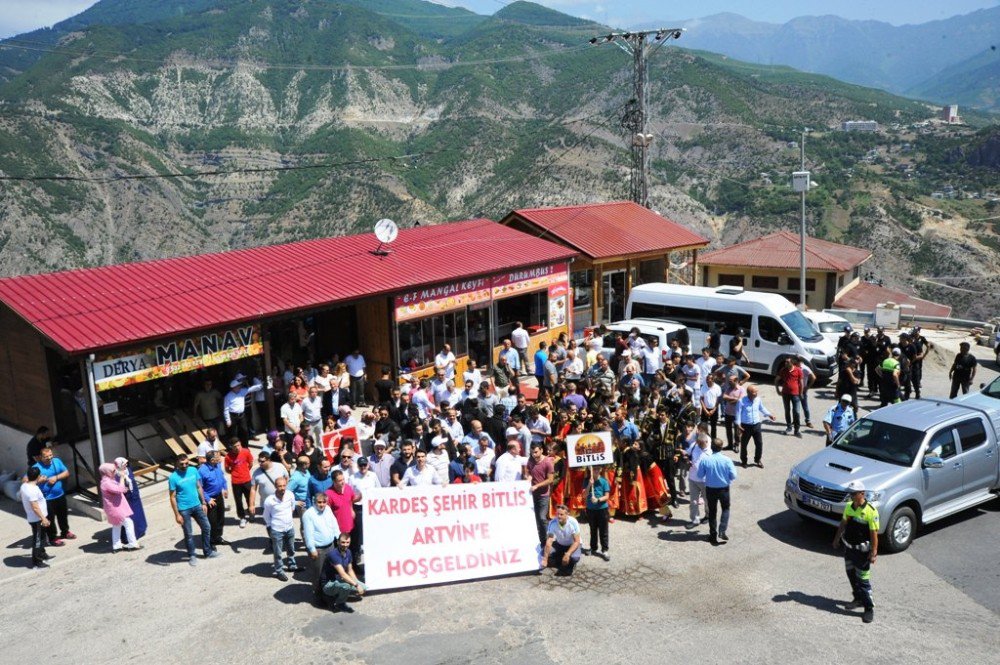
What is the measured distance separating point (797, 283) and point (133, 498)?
32.2 meters

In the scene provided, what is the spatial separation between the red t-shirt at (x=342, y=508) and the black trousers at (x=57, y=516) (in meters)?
4.97

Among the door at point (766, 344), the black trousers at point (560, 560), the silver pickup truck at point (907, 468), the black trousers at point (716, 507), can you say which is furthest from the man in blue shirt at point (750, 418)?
the door at point (766, 344)

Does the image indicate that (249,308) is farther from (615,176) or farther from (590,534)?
(615,176)

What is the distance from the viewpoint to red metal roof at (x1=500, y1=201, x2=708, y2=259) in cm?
2680

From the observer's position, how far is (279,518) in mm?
11172

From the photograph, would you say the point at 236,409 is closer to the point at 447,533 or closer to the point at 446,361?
the point at 446,361

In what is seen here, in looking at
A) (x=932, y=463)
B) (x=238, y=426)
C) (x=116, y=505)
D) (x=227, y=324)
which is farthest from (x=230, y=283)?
(x=932, y=463)

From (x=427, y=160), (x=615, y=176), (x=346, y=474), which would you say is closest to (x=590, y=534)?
(x=346, y=474)

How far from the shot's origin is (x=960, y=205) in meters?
85.1

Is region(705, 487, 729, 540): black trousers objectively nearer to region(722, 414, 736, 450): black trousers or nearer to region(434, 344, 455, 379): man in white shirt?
region(722, 414, 736, 450): black trousers

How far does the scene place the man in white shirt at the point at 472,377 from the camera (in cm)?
1653

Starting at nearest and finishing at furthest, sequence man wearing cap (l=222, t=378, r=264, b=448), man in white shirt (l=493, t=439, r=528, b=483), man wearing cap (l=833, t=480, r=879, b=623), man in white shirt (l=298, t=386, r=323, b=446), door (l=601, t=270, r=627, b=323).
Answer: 1. man wearing cap (l=833, t=480, r=879, b=623)
2. man in white shirt (l=493, t=439, r=528, b=483)
3. man in white shirt (l=298, t=386, r=323, b=446)
4. man wearing cap (l=222, t=378, r=264, b=448)
5. door (l=601, t=270, r=627, b=323)

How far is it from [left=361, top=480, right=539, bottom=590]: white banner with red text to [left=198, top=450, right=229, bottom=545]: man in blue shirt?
2.37 meters

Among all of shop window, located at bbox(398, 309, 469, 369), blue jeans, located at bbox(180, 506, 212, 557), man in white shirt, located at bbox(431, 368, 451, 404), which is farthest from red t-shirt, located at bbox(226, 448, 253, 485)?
shop window, located at bbox(398, 309, 469, 369)
